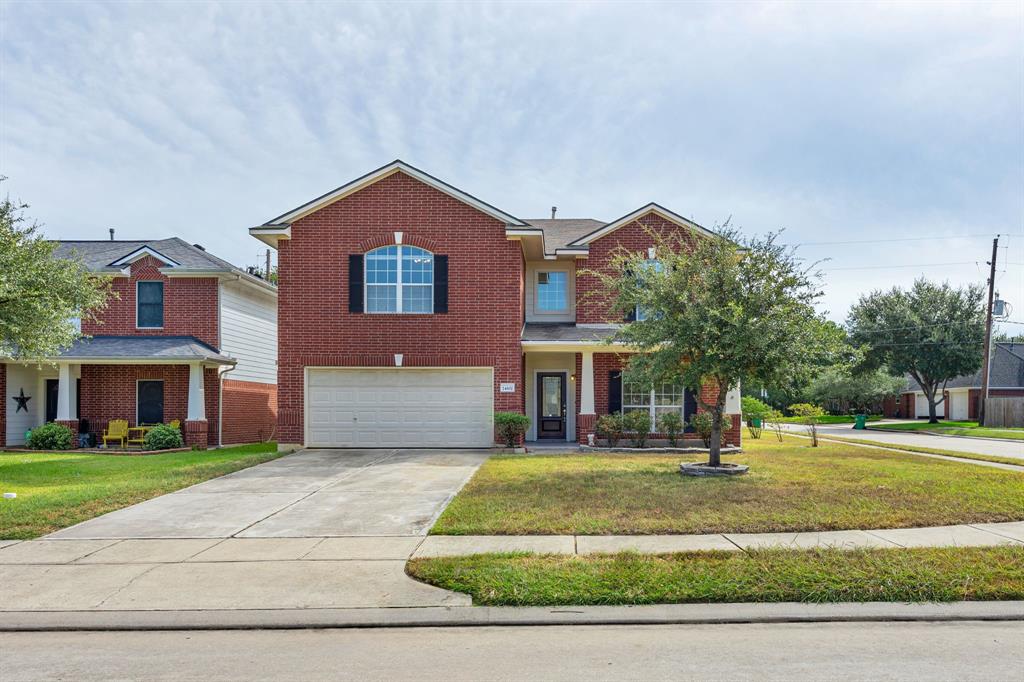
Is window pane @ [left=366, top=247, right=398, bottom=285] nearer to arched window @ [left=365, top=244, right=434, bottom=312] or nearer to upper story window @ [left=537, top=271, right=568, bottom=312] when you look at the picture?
arched window @ [left=365, top=244, right=434, bottom=312]

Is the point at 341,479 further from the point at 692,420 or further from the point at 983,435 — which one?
the point at 983,435

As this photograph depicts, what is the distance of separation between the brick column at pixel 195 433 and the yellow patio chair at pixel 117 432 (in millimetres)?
1816

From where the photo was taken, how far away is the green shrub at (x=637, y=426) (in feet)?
59.8

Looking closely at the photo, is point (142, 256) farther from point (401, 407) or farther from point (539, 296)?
point (539, 296)

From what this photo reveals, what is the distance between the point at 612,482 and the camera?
1190 cm

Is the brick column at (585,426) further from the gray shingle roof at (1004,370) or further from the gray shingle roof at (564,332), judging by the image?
the gray shingle roof at (1004,370)

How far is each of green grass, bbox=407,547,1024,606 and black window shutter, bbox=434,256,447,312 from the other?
11.6 metres

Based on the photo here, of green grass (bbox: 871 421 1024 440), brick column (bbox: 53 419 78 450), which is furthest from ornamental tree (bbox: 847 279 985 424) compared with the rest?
brick column (bbox: 53 419 78 450)

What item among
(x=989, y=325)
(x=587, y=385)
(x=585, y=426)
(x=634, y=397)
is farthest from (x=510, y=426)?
(x=989, y=325)

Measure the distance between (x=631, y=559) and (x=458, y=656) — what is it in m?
2.55

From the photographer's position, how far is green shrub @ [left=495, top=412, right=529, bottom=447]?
57.5 feet

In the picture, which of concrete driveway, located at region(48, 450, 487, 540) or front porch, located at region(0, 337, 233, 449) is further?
front porch, located at region(0, 337, 233, 449)

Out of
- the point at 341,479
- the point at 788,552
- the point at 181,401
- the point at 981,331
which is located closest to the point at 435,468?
the point at 341,479

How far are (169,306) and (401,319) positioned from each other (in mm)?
8325
